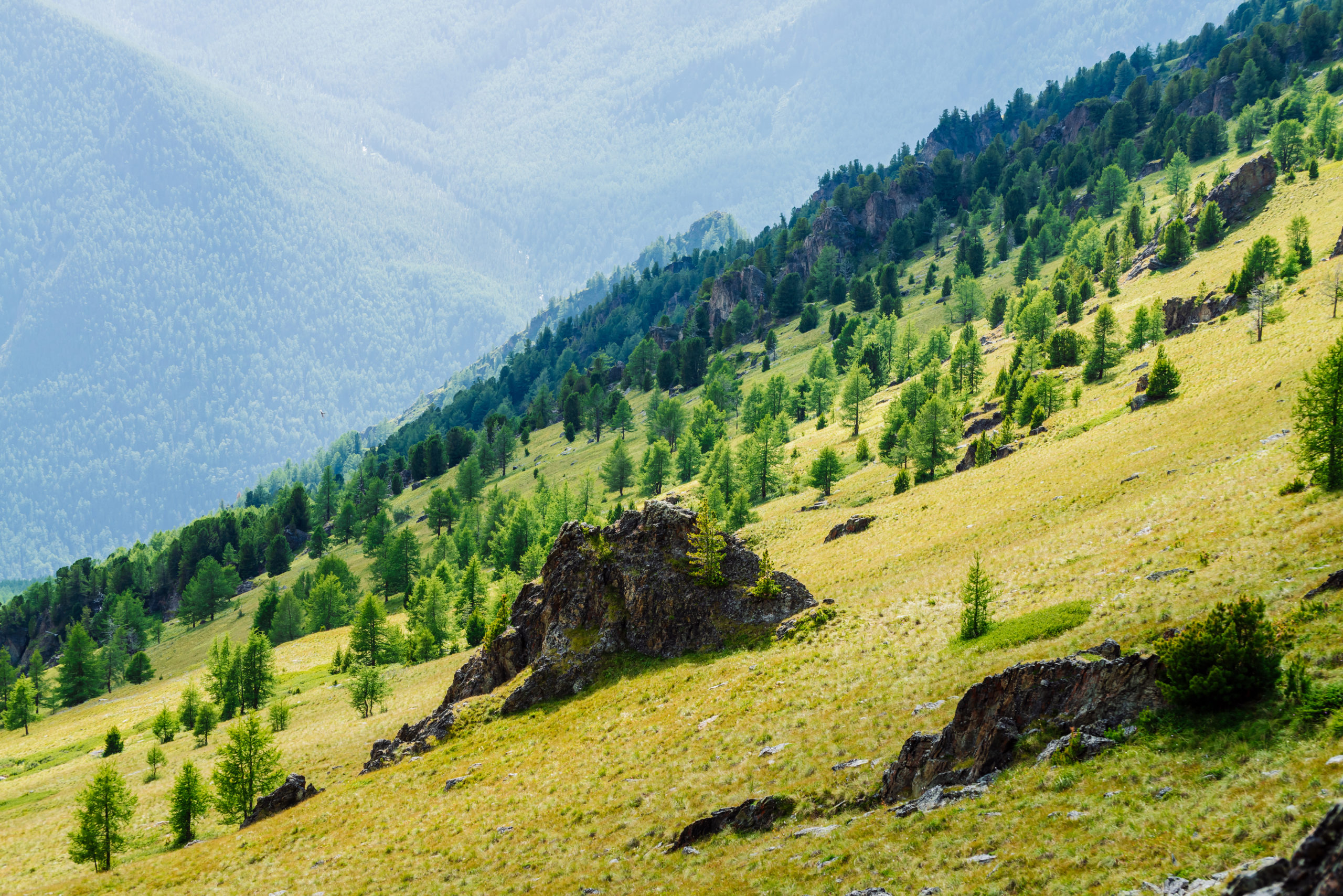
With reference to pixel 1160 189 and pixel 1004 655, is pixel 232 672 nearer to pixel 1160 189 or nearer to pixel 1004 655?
pixel 1004 655

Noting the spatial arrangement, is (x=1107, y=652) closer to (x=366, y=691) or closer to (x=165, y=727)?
(x=366, y=691)

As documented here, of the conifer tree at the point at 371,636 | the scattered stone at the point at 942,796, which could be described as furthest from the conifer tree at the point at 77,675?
the scattered stone at the point at 942,796

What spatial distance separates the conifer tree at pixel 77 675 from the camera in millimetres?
123562

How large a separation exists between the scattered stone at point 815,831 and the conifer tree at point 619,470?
121949 mm

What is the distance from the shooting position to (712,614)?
168 feet

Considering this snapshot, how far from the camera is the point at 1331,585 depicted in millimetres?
24953

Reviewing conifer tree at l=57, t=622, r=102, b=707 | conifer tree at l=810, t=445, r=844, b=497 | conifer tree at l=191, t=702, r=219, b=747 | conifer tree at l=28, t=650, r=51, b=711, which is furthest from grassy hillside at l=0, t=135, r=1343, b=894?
conifer tree at l=28, t=650, r=51, b=711

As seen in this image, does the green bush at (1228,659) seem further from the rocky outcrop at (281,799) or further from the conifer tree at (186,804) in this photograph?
the conifer tree at (186,804)

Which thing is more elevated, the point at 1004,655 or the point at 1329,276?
the point at 1329,276

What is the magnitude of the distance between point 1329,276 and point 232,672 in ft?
424

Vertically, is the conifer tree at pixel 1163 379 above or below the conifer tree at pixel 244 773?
above

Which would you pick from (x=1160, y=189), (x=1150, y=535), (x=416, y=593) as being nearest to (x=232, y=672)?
(x=416, y=593)

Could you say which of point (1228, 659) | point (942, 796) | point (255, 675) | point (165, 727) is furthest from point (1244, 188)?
point (165, 727)

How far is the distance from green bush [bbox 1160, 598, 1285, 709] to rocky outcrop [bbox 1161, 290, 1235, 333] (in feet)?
304
